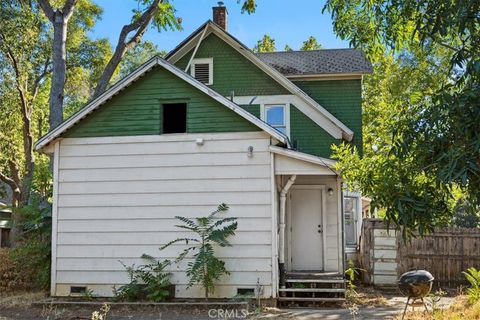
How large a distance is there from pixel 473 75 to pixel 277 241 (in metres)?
6.30

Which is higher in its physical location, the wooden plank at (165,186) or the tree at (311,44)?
the tree at (311,44)

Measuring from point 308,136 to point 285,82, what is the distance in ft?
5.60

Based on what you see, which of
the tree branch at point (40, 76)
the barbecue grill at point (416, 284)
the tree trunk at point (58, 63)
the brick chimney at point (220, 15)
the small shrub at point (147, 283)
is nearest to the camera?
the barbecue grill at point (416, 284)

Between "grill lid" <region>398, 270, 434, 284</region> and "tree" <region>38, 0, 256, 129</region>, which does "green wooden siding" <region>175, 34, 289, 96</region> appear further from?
"grill lid" <region>398, 270, 434, 284</region>

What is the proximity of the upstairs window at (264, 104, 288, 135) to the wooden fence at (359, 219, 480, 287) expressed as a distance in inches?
146

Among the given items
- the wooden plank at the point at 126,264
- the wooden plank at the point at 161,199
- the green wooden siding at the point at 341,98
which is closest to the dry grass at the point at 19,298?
the wooden plank at the point at 126,264

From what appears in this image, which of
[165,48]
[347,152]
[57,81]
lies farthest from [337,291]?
[165,48]

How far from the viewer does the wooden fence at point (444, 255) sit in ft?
46.1

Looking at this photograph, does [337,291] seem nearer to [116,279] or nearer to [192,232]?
[192,232]

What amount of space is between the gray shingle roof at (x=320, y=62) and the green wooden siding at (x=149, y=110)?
16.0 ft

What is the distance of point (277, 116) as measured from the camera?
15008mm

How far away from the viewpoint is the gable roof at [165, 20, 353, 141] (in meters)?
14.4

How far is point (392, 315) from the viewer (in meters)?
9.85

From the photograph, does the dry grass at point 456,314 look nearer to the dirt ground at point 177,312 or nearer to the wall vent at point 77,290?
the dirt ground at point 177,312
